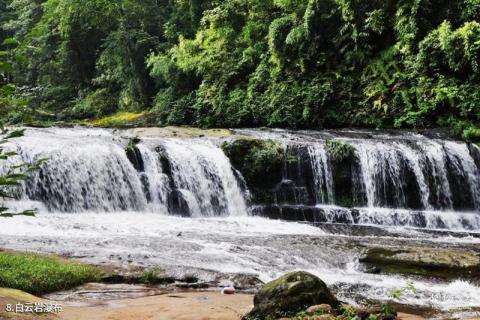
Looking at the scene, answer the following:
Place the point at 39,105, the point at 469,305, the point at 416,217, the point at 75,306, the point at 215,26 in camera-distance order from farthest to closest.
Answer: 1. the point at 39,105
2. the point at 215,26
3. the point at 416,217
4. the point at 469,305
5. the point at 75,306

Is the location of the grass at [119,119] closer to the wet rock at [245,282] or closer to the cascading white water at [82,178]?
the cascading white water at [82,178]

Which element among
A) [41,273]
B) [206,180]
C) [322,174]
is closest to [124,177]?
[206,180]

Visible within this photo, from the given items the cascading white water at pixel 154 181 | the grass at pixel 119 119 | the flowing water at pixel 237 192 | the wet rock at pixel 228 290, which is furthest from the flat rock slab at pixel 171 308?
the grass at pixel 119 119

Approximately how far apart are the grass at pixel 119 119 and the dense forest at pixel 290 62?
767mm

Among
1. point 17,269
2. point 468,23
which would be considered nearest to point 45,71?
point 468,23

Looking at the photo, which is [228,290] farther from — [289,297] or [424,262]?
[424,262]

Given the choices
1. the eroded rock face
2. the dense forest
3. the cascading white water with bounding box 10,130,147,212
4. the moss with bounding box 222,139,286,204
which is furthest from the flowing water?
the dense forest

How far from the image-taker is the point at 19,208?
13.1 meters

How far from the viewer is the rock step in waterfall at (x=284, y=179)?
47.7 ft

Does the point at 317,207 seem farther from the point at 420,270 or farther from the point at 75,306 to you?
the point at 75,306

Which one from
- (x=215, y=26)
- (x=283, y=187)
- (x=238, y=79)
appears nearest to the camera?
(x=283, y=187)

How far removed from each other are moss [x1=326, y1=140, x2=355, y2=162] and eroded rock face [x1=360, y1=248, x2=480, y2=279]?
6.90 metres

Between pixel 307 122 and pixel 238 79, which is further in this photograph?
pixel 238 79

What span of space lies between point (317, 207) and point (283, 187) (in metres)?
1.23
